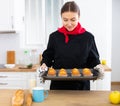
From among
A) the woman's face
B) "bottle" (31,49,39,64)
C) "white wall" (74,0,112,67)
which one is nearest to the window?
"bottle" (31,49,39,64)

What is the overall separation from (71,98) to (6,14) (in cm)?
204

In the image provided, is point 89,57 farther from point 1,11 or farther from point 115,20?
point 115,20

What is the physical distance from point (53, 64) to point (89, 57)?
0.32m

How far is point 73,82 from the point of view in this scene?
1.91m

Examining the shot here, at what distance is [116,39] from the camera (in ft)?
→ 17.9

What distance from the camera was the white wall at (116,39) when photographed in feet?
17.6

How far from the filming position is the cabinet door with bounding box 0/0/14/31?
128 inches

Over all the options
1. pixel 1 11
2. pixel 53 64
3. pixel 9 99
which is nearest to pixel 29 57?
pixel 1 11

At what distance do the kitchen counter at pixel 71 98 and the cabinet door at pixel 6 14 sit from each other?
5.33 ft

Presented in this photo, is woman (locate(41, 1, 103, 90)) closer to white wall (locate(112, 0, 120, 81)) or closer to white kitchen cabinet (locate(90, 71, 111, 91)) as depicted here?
white kitchen cabinet (locate(90, 71, 111, 91))

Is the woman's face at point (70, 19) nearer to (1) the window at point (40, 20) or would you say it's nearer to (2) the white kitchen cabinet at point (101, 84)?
(2) the white kitchen cabinet at point (101, 84)

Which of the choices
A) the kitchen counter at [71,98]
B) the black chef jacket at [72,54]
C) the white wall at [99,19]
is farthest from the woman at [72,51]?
the white wall at [99,19]

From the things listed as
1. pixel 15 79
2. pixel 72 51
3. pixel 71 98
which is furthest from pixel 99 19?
pixel 71 98

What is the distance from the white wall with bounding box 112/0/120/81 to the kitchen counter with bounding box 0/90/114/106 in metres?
3.92
